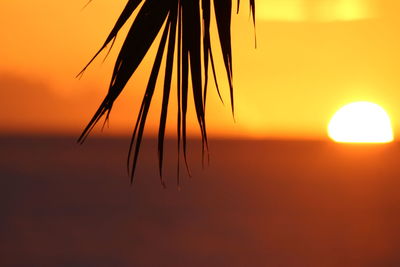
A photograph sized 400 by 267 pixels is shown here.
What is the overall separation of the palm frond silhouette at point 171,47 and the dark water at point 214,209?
132 ft

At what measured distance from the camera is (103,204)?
53438mm

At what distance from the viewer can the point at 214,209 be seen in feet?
175

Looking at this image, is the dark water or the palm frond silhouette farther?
the dark water

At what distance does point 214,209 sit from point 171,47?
168ft

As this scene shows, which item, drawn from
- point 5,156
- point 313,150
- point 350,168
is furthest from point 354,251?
point 5,156

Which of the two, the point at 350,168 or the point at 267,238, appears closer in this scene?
the point at 350,168

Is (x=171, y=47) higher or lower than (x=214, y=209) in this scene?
higher

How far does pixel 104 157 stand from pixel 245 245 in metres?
14.0

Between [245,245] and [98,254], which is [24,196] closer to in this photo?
[98,254]

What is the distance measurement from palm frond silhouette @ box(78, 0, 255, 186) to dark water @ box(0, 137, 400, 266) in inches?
1585

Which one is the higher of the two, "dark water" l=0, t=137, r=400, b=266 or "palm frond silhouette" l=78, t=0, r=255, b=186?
"palm frond silhouette" l=78, t=0, r=255, b=186

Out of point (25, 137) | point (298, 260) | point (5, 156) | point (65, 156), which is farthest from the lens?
point (25, 137)

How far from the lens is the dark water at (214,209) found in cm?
4556

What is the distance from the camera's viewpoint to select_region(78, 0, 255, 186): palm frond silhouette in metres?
2.00
